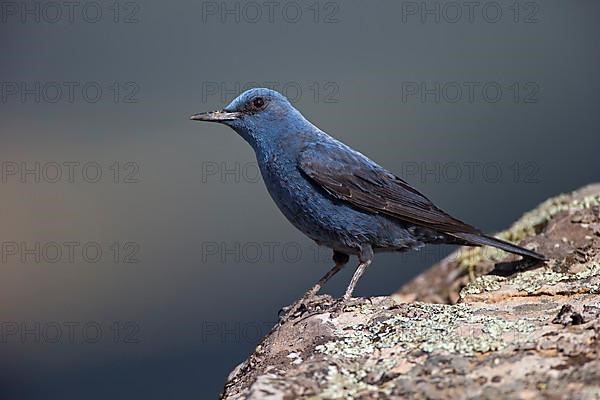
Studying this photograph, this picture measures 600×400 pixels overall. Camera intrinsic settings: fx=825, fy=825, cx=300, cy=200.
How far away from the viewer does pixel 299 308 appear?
13.6 feet

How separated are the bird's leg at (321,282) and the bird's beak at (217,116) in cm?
99

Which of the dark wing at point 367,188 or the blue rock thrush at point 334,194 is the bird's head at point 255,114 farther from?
the dark wing at point 367,188

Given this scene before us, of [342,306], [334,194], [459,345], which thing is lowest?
[459,345]

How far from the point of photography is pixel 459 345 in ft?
9.36

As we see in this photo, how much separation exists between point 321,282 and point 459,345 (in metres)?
1.70

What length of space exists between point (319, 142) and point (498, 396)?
2.55 meters

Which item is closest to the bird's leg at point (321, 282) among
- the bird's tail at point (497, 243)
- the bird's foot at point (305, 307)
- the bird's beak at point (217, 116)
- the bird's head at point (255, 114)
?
the bird's foot at point (305, 307)

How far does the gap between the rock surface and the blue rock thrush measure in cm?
40

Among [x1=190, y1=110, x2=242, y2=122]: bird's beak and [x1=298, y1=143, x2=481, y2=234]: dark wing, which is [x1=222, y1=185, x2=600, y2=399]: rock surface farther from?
[x1=190, y1=110, x2=242, y2=122]: bird's beak

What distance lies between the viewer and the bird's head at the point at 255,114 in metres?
4.78

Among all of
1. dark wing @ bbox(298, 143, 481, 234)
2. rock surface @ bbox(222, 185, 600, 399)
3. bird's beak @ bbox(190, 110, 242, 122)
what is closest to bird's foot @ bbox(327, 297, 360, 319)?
rock surface @ bbox(222, 185, 600, 399)

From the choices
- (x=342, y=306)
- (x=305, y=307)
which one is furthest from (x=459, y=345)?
(x=305, y=307)

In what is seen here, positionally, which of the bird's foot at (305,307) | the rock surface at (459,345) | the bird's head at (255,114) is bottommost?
the rock surface at (459,345)

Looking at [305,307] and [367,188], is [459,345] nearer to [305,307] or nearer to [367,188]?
[305,307]
